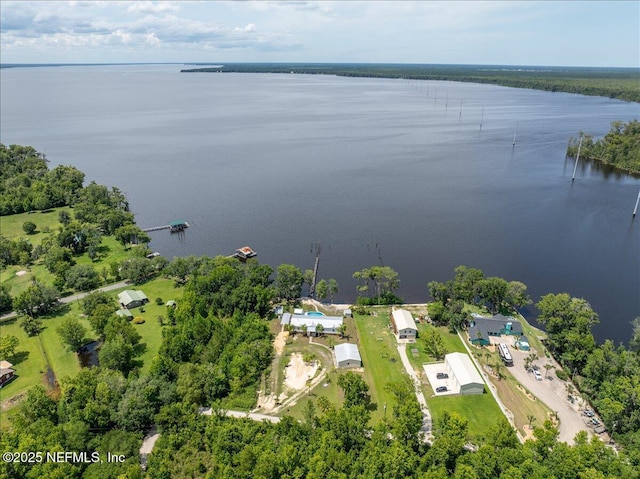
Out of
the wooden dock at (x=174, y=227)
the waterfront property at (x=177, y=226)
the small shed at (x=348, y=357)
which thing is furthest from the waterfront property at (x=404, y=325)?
the wooden dock at (x=174, y=227)

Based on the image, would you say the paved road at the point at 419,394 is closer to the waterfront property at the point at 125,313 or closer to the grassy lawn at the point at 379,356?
the grassy lawn at the point at 379,356

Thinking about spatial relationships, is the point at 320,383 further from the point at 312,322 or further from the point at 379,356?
the point at 312,322

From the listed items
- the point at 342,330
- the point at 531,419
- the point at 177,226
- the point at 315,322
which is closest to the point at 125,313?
the point at 315,322

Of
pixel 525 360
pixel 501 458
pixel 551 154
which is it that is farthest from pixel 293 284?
pixel 551 154

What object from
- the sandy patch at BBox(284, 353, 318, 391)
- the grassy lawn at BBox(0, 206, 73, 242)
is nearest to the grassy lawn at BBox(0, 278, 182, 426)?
the sandy patch at BBox(284, 353, 318, 391)

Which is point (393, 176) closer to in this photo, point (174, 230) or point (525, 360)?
point (174, 230)

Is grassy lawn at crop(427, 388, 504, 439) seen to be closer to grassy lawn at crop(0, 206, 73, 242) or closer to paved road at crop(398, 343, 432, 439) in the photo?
paved road at crop(398, 343, 432, 439)
